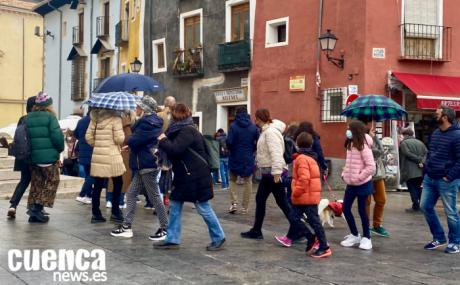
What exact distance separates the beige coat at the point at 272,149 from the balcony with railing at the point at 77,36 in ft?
84.6

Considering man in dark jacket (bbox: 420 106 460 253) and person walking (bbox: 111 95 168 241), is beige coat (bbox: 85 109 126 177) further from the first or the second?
man in dark jacket (bbox: 420 106 460 253)

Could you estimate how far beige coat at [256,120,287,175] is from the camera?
8.06 m

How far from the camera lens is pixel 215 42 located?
21906mm

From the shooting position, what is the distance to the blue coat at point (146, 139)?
7887mm

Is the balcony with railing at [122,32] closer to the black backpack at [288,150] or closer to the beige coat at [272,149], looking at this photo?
the black backpack at [288,150]

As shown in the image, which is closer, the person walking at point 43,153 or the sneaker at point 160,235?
the sneaker at point 160,235

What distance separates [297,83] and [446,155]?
11.1 m

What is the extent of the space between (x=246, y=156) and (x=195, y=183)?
3536 millimetres

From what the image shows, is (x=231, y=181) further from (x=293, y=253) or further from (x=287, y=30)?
(x=287, y=30)

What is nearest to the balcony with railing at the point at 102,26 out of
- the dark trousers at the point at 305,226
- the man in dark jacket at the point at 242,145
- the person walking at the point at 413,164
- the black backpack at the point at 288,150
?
the person walking at the point at 413,164

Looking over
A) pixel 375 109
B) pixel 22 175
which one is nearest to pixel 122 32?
pixel 375 109

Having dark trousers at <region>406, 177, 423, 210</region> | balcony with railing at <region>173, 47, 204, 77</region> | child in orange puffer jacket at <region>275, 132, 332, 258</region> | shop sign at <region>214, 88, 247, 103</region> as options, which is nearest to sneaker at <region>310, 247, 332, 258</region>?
child in orange puffer jacket at <region>275, 132, 332, 258</region>

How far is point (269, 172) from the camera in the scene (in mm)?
8258

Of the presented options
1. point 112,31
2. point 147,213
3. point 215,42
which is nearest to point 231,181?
point 147,213
